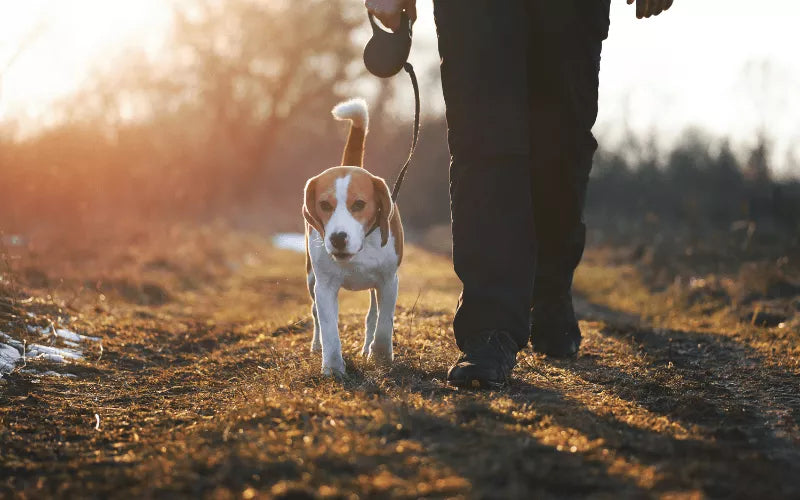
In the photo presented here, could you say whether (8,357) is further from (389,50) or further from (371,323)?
(389,50)

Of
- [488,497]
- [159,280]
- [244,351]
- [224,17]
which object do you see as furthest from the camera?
[224,17]

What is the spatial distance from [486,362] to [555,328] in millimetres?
1085

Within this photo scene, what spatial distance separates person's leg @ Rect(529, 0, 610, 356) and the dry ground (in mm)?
253

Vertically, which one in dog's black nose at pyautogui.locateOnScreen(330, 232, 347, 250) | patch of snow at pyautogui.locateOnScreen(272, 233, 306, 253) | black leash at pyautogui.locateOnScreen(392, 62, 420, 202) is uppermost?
black leash at pyautogui.locateOnScreen(392, 62, 420, 202)

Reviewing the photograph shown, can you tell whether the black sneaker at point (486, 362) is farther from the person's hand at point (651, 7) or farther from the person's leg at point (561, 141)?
the person's hand at point (651, 7)

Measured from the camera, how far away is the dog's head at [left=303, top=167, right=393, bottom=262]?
349cm

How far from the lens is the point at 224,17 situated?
29.4 metres

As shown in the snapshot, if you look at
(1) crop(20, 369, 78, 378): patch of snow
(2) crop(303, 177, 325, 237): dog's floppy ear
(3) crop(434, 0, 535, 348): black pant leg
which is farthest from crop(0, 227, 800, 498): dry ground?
(2) crop(303, 177, 325, 237): dog's floppy ear

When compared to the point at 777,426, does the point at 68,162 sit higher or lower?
higher

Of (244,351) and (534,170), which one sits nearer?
(534,170)

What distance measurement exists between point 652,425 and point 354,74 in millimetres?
30479

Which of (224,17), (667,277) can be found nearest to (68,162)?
(667,277)

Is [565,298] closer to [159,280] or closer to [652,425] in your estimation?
[652,425]

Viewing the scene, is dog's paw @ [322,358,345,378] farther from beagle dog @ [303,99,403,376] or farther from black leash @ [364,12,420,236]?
black leash @ [364,12,420,236]
